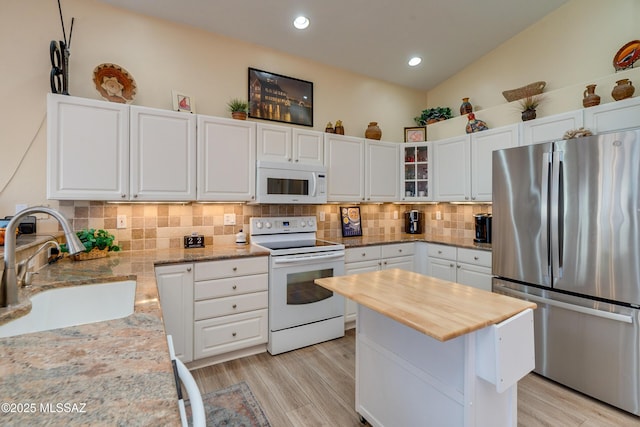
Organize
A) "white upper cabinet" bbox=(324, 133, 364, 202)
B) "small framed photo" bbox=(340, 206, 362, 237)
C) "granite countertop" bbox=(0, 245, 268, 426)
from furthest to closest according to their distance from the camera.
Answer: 1. "small framed photo" bbox=(340, 206, 362, 237)
2. "white upper cabinet" bbox=(324, 133, 364, 202)
3. "granite countertop" bbox=(0, 245, 268, 426)

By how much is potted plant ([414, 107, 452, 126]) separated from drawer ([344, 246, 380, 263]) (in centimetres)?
206

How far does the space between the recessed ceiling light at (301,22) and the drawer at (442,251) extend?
2.78 meters

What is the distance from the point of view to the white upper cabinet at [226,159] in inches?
106

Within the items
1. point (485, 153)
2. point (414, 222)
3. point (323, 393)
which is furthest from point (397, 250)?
point (323, 393)

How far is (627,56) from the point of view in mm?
2621

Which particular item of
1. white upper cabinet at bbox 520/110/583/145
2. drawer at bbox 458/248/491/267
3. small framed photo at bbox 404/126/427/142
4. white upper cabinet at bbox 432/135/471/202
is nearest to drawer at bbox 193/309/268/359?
drawer at bbox 458/248/491/267

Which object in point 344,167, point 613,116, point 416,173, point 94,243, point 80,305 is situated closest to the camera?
point 80,305

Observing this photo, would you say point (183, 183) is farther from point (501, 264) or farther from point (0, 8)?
point (501, 264)

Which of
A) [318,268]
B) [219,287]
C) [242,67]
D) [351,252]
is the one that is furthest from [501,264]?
[242,67]

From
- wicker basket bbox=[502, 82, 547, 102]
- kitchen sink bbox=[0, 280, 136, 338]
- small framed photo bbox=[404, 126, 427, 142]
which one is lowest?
kitchen sink bbox=[0, 280, 136, 338]

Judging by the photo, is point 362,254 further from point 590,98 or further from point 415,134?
point 590,98

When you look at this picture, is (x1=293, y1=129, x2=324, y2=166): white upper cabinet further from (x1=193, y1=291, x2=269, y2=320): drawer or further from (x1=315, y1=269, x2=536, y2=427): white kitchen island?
(x1=315, y1=269, x2=536, y2=427): white kitchen island

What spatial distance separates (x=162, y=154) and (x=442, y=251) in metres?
3.05

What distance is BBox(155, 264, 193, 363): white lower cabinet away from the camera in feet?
7.56
